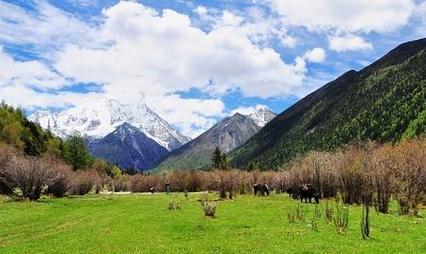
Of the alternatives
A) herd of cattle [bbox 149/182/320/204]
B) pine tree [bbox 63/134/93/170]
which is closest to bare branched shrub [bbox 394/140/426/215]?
herd of cattle [bbox 149/182/320/204]

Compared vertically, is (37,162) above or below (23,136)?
below

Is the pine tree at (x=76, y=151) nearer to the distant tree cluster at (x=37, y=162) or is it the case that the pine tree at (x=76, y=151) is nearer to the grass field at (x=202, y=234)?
the distant tree cluster at (x=37, y=162)

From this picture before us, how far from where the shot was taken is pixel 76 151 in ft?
600

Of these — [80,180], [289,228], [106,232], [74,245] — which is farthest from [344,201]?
[80,180]

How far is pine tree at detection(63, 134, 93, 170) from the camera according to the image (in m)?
179

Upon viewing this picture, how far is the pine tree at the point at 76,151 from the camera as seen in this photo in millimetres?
179250

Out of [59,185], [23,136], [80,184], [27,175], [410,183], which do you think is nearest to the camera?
[410,183]

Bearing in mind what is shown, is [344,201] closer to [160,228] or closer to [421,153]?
[421,153]

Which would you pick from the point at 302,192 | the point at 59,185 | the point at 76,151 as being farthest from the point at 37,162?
the point at 76,151

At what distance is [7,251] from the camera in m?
32.5

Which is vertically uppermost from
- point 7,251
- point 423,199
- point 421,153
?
point 421,153

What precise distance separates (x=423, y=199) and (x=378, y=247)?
39400mm

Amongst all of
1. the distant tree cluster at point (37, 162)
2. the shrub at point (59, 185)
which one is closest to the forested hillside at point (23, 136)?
the distant tree cluster at point (37, 162)

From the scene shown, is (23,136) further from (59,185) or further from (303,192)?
(303,192)
